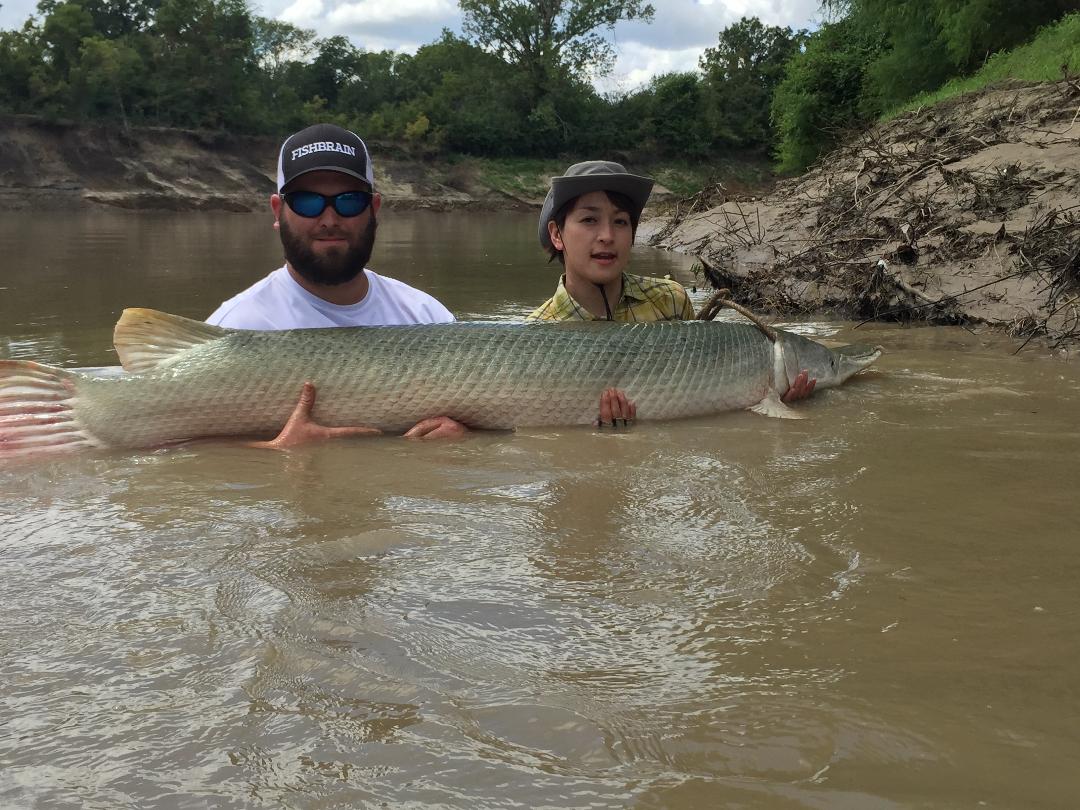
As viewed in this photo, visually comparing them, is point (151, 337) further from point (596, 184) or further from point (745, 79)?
point (745, 79)

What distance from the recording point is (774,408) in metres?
4.47

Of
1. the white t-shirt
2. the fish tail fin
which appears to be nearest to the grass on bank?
the white t-shirt

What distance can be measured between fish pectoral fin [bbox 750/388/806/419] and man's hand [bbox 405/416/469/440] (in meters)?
1.46

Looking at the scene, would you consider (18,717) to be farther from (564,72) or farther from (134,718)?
(564,72)

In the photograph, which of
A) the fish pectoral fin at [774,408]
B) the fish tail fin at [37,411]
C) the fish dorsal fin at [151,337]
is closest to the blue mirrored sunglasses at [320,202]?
the fish dorsal fin at [151,337]

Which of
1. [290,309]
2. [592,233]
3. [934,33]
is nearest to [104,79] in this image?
[934,33]

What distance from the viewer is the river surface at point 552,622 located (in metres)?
1.56

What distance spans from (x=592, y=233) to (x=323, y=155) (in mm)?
1328

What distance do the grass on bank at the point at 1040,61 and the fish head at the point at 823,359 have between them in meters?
9.82

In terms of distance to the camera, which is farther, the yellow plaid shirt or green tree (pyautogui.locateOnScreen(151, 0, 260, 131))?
green tree (pyautogui.locateOnScreen(151, 0, 260, 131))

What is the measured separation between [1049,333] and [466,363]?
392 centimetres

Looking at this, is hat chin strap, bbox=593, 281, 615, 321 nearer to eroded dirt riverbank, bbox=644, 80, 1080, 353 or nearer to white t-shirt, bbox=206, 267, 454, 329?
white t-shirt, bbox=206, 267, 454, 329

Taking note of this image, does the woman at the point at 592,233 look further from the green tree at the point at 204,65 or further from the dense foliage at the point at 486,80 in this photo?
the green tree at the point at 204,65

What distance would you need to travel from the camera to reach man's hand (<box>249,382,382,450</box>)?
3.89 meters
